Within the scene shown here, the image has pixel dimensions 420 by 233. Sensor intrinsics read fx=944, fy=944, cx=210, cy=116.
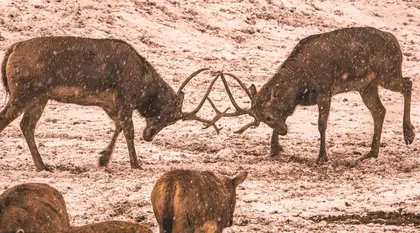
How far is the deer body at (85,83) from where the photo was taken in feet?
38.6

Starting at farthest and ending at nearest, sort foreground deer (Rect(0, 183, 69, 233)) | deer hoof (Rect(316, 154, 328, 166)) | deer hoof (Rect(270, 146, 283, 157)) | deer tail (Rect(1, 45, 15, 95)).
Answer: deer hoof (Rect(270, 146, 283, 157)) → deer hoof (Rect(316, 154, 328, 166)) → deer tail (Rect(1, 45, 15, 95)) → foreground deer (Rect(0, 183, 69, 233))

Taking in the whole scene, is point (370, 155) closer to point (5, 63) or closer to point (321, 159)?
point (321, 159)

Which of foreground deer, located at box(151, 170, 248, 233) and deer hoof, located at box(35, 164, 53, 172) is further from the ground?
foreground deer, located at box(151, 170, 248, 233)

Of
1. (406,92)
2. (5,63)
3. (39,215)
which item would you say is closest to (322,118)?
(406,92)

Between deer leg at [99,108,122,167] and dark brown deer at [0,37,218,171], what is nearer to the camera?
dark brown deer at [0,37,218,171]

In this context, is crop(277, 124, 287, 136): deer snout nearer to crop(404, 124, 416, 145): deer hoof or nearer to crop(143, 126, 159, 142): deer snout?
crop(143, 126, 159, 142): deer snout

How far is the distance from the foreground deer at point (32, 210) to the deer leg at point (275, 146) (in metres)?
5.96

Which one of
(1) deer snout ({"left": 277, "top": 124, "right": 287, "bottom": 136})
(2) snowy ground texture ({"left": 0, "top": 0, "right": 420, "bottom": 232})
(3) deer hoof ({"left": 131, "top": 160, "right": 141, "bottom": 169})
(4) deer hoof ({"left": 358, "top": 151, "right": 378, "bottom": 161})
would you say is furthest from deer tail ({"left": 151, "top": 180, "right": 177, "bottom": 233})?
(4) deer hoof ({"left": 358, "top": 151, "right": 378, "bottom": 161})

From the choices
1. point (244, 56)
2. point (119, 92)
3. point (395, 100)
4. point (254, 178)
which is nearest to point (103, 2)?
point (244, 56)

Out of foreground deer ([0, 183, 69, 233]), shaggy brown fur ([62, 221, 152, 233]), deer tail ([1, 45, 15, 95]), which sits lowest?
deer tail ([1, 45, 15, 95])

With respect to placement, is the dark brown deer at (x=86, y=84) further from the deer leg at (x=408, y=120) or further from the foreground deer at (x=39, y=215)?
the foreground deer at (x=39, y=215)

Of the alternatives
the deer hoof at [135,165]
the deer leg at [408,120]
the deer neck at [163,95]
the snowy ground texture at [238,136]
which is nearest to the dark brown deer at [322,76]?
the deer leg at [408,120]

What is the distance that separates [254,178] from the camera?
11.7m

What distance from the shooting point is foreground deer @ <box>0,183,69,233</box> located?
696cm
